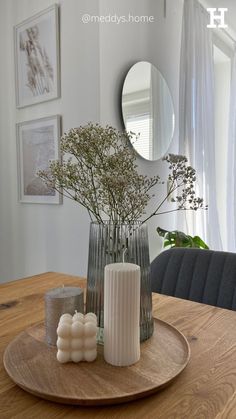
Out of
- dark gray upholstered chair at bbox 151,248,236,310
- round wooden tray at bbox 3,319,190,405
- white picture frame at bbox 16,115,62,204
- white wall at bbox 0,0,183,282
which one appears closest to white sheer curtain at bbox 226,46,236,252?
white wall at bbox 0,0,183,282

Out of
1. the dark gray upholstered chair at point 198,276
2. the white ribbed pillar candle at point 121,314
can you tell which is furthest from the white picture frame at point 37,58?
the white ribbed pillar candle at point 121,314

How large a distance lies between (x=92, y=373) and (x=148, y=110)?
72.2 inches

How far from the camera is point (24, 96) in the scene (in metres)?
2.35

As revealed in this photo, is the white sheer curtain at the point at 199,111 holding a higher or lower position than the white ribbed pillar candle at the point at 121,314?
higher

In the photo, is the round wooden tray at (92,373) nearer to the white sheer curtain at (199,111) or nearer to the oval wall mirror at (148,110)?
the oval wall mirror at (148,110)

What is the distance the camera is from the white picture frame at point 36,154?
2.15 metres

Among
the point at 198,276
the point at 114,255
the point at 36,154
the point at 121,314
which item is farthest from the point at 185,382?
the point at 36,154

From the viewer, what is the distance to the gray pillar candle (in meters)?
0.72

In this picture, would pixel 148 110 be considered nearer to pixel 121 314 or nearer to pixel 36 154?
pixel 36 154

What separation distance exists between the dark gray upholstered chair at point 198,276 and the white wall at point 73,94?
2.47 feet

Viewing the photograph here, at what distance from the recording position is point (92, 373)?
0.63 meters

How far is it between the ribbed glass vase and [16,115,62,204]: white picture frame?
143 cm

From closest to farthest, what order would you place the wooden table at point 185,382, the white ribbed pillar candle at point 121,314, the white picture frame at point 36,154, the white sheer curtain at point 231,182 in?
1. the wooden table at point 185,382
2. the white ribbed pillar candle at point 121,314
3. the white picture frame at point 36,154
4. the white sheer curtain at point 231,182

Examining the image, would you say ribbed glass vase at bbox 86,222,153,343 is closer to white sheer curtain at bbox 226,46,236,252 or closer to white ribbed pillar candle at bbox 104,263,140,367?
white ribbed pillar candle at bbox 104,263,140,367
